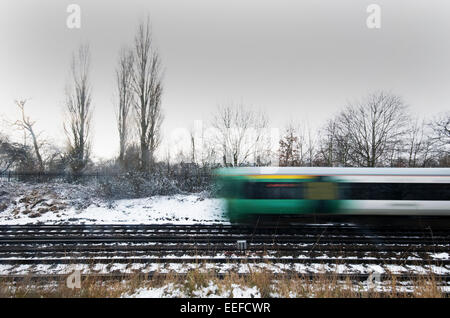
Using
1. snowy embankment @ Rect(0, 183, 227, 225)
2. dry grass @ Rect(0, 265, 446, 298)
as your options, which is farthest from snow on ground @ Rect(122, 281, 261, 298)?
snowy embankment @ Rect(0, 183, 227, 225)

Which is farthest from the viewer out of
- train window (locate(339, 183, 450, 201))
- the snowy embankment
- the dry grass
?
the snowy embankment

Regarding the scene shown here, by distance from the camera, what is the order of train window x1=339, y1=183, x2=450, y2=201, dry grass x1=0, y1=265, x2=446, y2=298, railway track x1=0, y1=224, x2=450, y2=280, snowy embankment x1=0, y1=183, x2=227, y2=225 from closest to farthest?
dry grass x1=0, y1=265, x2=446, y2=298, railway track x1=0, y1=224, x2=450, y2=280, train window x1=339, y1=183, x2=450, y2=201, snowy embankment x1=0, y1=183, x2=227, y2=225

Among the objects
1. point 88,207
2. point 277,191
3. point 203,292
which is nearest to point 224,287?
point 203,292

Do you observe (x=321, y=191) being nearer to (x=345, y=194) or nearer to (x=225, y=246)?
(x=345, y=194)

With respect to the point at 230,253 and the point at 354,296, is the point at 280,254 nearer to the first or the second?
the point at 230,253

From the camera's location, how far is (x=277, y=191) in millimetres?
4984

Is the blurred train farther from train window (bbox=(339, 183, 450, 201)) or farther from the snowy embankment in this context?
the snowy embankment

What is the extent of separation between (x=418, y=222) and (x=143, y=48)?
17.8 m

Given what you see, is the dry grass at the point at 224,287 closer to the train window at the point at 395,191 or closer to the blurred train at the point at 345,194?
the blurred train at the point at 345,194

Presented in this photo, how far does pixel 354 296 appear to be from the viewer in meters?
2.57

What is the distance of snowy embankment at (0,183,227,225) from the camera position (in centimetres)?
721
